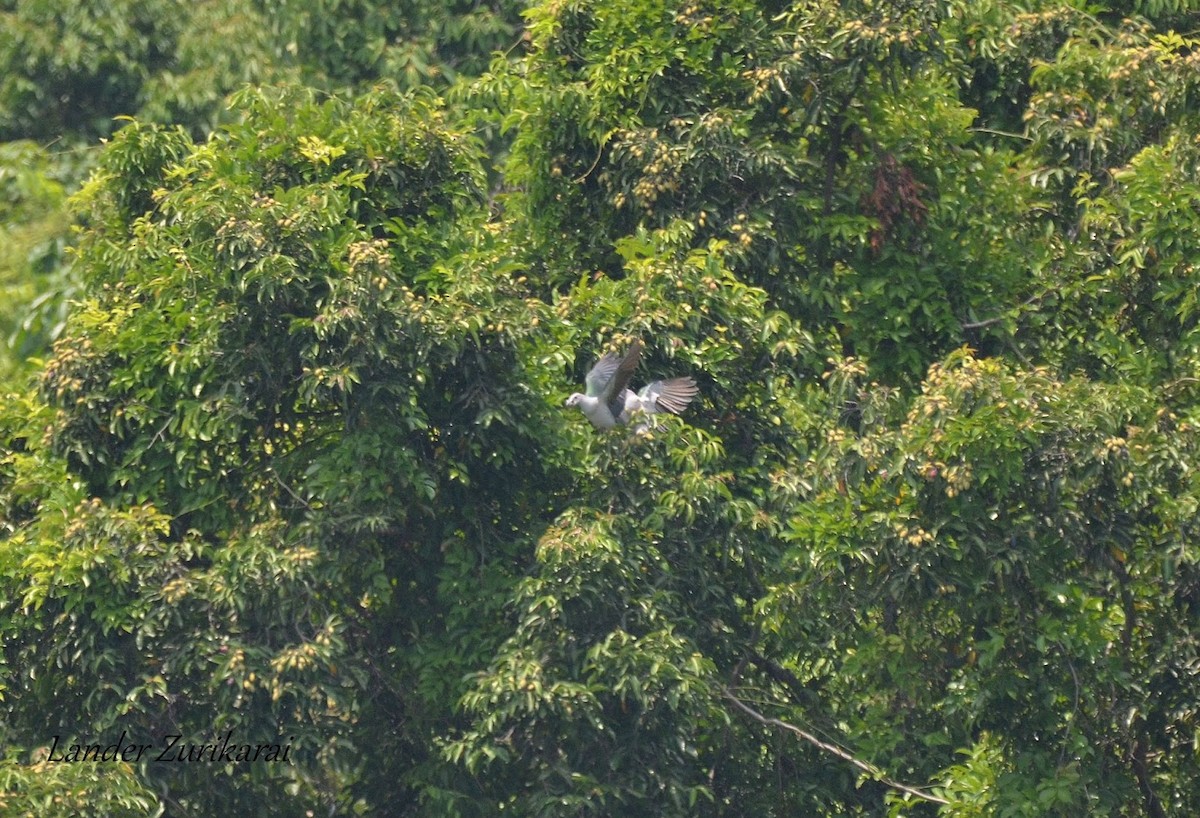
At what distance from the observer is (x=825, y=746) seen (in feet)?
25.9

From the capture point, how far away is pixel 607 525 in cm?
762

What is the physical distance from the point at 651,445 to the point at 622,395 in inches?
11.8

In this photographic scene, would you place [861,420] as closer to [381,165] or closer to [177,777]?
[381,165]

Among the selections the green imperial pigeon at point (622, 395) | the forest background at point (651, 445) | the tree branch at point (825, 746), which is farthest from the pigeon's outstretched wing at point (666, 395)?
the tree branch at point (825, 746)

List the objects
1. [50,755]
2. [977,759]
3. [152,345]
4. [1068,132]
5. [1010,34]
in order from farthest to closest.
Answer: [1010,34]
[1068,132]
[152,345]
[50,755]
[977,759]

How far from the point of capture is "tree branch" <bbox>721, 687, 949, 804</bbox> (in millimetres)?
7547

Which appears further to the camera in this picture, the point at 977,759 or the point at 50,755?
the point at 50,755

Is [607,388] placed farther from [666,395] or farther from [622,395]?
[666,395]

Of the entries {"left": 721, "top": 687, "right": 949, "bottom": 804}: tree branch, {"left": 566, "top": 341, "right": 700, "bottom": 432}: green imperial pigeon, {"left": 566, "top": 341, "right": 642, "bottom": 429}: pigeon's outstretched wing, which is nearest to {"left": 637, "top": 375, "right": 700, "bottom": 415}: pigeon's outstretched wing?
{"left": 566, "top": 341, "right": 700, "bottom": 432}: green imperial pigeon

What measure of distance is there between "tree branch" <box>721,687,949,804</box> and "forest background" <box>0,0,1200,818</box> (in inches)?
1.4

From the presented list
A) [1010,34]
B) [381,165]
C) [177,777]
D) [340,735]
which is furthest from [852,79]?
[177,777]

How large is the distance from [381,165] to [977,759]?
12.6 ft

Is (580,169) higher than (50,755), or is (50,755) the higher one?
(580,169)

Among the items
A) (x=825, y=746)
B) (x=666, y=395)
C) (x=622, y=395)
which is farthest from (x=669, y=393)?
(x=825, y=746)
